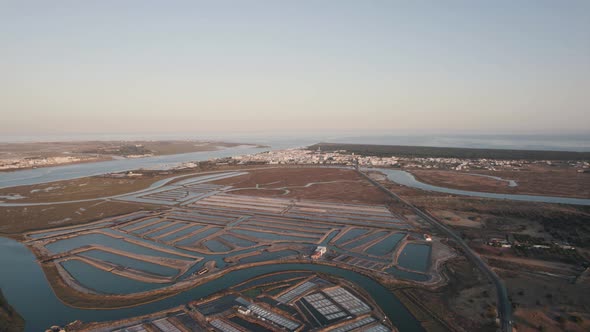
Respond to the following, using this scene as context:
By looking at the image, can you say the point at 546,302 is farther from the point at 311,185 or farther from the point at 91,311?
the point at 311,185

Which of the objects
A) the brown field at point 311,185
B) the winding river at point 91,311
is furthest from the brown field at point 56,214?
the brown field at point 311,185

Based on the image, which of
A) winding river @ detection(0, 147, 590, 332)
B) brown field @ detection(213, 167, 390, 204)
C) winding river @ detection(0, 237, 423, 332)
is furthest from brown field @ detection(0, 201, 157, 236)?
brown field @ detection(213, 167, 390, 204)

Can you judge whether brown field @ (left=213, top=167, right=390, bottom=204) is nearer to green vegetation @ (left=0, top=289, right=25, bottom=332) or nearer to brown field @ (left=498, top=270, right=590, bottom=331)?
brown field @ (left=498, top=270, right=590, bottom=331)

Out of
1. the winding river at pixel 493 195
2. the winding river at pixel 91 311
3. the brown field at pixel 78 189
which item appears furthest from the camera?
the brown field at pixel 78 189

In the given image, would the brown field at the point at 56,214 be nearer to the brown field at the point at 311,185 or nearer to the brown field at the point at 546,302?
the brown field at the point at 311,185

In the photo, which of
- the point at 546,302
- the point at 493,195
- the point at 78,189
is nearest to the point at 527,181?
the point at 493,195

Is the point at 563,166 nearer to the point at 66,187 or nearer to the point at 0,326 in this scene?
the point at 0,326
